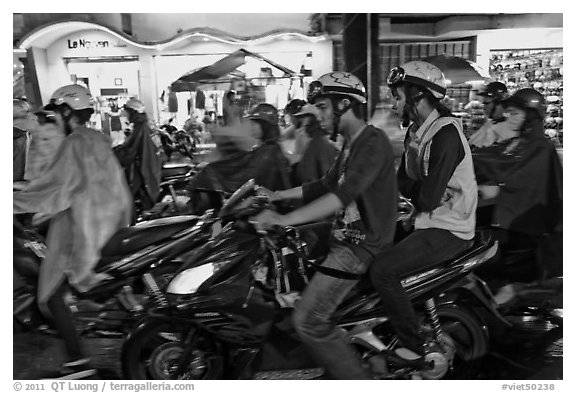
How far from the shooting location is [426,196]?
3.07m

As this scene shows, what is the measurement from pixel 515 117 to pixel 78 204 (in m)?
2.49

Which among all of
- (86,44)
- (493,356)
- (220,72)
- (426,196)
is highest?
(86,44)

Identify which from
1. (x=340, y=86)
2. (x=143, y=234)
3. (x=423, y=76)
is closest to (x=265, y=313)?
(x=143, y=234)

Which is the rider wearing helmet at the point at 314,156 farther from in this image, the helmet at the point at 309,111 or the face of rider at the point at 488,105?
the face of rider at the point at 488,105

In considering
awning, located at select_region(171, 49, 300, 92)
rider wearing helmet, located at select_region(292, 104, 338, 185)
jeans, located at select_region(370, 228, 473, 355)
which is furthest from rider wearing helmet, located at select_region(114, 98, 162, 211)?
jeans, located at select_region(370, 228, 473, 355)

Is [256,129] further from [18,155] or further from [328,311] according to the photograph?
A: [18,155]

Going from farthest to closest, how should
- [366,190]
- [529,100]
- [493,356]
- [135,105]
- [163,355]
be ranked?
[493,356] < [529,100] < [135,105] < [163,355] < [366,190]

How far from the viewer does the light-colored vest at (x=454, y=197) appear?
3154mm

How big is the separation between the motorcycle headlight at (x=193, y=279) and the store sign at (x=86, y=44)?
1279mm

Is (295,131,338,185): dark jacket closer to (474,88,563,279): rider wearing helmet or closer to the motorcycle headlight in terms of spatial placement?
the motorcycle headlight

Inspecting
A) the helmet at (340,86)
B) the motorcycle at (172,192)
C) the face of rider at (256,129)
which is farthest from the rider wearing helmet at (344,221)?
the motorcycle at (172,192)

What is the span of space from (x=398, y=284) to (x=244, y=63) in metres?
1.40

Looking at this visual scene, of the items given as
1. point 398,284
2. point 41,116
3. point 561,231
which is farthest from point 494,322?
point 41,116
